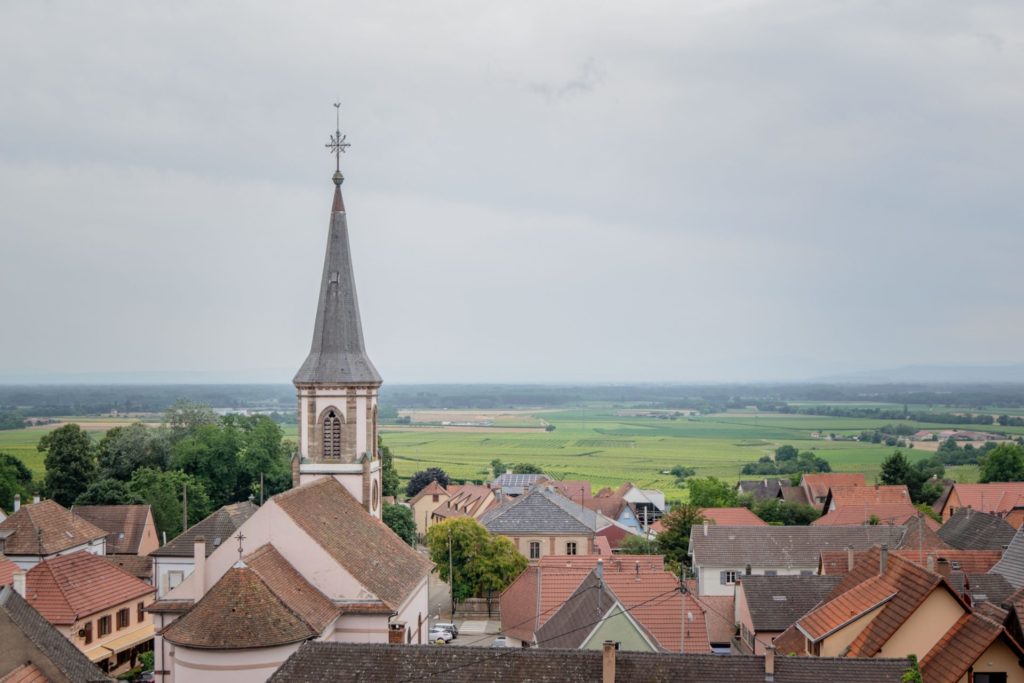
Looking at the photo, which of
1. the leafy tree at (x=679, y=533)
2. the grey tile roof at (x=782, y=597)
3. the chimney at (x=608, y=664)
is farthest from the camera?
the leafy tree at (x=679, y=533)

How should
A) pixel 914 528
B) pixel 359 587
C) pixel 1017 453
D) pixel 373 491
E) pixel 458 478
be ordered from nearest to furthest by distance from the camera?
pixel 359 587, pixel 373 491, pixel 914 528, pixel 1017 453, pixel 458 478

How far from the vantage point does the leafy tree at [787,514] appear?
79.4 meters

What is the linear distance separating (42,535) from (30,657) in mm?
23964

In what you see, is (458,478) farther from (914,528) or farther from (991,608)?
(991,608)

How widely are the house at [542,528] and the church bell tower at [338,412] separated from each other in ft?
90.7

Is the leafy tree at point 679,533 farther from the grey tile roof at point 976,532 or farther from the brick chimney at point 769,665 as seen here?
the brick chimney at point 769,665

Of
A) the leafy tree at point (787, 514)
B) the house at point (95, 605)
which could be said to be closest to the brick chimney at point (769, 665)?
the house at point (95, 605)

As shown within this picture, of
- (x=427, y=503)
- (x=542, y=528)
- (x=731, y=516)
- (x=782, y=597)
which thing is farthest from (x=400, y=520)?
(x=782, y=597)

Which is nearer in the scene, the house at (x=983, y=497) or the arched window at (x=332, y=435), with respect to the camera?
the arched window at (x=332, y=435)

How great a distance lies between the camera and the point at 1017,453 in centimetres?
10256

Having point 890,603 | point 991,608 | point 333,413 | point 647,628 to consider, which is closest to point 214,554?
point 333,413

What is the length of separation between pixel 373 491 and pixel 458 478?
110349 mm

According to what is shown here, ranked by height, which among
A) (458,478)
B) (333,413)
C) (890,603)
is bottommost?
(458,478)

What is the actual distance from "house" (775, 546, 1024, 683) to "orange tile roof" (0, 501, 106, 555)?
37.0 meters
